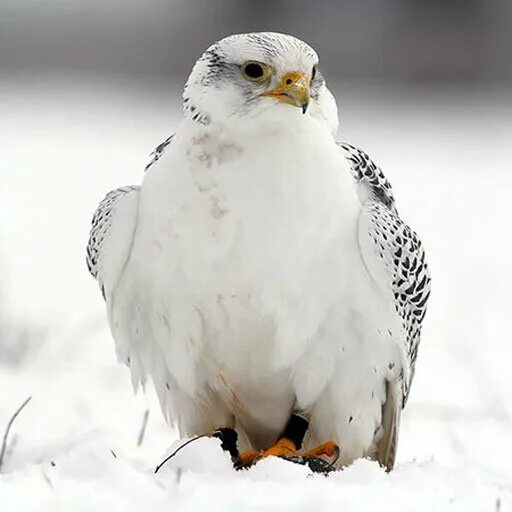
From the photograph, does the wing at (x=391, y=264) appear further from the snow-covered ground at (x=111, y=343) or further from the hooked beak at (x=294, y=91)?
the hooked beak at (x=294, y=91)

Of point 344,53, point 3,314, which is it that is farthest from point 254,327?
point 344,53

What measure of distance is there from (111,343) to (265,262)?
204 centimetres

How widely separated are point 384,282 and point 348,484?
36.7 inches

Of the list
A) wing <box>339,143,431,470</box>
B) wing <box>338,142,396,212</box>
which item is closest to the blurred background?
wing <box>339,143,431,470</box>

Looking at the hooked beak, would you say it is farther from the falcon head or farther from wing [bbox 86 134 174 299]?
wing [bbox 86 134 174 299]

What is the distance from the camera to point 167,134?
1064 cm

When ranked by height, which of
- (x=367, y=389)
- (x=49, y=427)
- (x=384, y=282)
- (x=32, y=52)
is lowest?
(x=32, y=52)

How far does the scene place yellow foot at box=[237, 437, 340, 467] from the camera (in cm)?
452

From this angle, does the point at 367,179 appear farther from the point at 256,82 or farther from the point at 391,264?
the point at 256,82

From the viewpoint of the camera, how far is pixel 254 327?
450 cm

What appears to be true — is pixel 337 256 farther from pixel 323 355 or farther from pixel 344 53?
pixel 344 53

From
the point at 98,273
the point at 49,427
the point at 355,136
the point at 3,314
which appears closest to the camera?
the point at 98,273

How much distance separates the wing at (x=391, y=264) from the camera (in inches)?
175

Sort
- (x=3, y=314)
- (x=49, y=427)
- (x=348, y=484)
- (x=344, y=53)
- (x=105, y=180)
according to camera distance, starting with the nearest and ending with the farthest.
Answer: (x=348, y=484) < (x=49, y=427) < (x=3, y=314) < (x=105, y=180) < (x=344, y=53)
